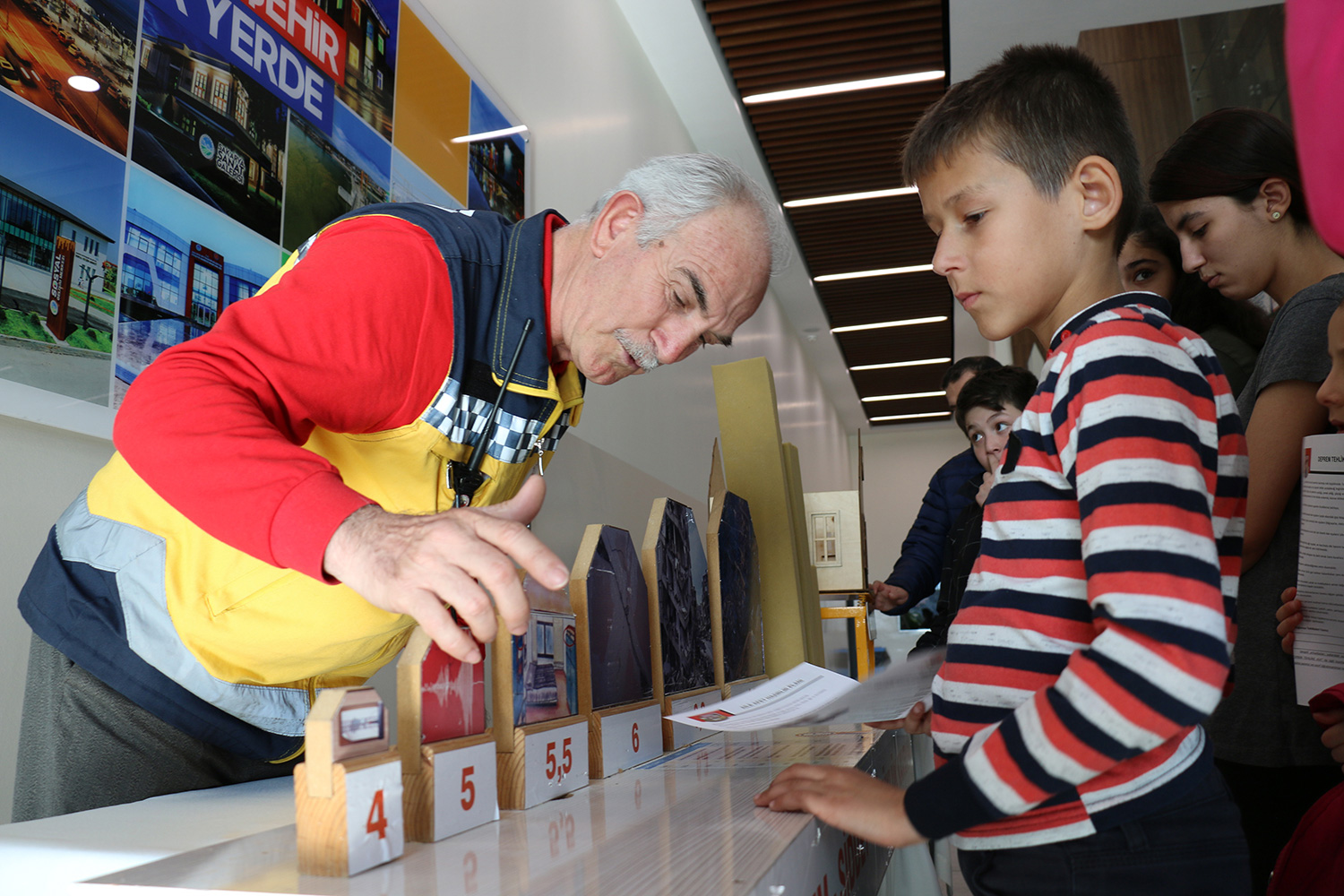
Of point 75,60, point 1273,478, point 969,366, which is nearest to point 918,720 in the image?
point 1273,478

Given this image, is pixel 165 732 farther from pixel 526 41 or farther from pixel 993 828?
pixel 526 41

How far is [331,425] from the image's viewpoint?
2.84 ft

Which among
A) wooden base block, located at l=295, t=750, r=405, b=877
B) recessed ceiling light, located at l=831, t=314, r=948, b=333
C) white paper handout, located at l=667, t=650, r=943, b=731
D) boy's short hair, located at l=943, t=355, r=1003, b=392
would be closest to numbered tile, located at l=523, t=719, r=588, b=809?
white paper handout, located at l=667, t=650, r=943, b=731

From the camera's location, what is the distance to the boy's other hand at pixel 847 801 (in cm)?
68

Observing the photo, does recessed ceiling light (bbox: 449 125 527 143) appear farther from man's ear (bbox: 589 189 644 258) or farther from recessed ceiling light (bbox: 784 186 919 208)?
recessed ceiling light (bbox: 784 186 919 208)

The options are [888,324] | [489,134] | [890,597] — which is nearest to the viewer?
[489,134]

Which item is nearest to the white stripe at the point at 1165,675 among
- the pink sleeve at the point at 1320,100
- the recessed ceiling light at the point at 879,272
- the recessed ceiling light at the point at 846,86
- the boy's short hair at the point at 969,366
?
the pink sleeve at the point at 1320,100

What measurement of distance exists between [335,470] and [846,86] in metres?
4.37

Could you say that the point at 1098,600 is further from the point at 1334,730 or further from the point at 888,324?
the point at 888,324

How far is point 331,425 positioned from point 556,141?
2.18 metres

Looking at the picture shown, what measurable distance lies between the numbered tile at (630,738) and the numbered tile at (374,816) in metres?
0.37

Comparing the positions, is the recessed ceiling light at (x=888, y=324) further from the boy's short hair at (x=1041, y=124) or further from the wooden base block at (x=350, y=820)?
the wooden base block at (x=350, y=820)

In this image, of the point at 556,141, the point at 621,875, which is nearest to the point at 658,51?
the point at 556,141

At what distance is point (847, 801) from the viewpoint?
0.71 m
